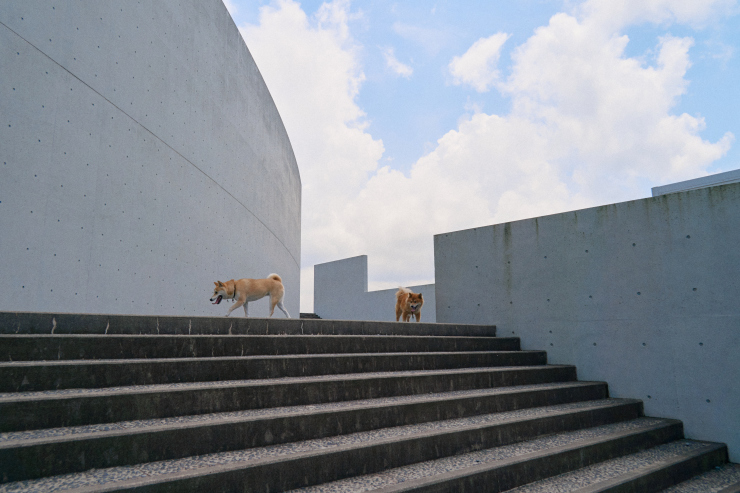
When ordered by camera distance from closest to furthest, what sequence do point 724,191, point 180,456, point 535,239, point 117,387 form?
point 180,456 → point 117,387 → point 724,191 → point 535,239

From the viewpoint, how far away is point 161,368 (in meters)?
2.69

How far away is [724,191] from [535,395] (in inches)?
102

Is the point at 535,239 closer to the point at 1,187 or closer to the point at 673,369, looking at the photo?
the point at 673,369

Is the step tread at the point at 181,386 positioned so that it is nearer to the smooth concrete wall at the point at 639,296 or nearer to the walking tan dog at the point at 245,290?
the smooth concrete wall at the point at 639,296

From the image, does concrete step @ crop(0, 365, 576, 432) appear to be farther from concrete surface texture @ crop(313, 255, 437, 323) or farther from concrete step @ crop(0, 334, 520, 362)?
concrete surface texture @ crop(313, 255, 437, 323)

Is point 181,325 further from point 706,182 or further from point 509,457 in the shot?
point 706,182

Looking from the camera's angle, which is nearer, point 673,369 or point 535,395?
point 535,395

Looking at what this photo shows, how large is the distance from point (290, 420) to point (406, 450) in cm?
71

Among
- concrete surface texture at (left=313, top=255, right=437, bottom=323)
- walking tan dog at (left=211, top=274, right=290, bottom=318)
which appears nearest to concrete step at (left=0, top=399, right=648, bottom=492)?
walking tan dog at (left=211, top=274, right=290, bottom=318)

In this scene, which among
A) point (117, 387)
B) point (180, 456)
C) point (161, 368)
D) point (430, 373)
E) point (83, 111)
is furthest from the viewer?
point (83, 111)

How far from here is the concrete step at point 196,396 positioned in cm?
209

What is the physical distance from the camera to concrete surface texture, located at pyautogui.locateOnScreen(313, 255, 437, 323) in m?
17.1

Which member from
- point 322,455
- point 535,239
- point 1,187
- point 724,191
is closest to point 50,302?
point 1,187

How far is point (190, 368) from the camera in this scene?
2777 millimetres
